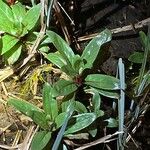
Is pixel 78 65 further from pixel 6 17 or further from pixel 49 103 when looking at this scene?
pixel 6 17

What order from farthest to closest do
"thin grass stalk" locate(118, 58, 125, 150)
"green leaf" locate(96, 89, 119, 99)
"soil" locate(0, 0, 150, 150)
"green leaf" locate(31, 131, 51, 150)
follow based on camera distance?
Result: "soil" locate(0, 0, 150, 150)
"green leaf" locate(96, 89, 119, 99)
"green leaf" locate(31, 131, 51, 150)
"thin grass stalk" locate(118, 58, 125, 150)

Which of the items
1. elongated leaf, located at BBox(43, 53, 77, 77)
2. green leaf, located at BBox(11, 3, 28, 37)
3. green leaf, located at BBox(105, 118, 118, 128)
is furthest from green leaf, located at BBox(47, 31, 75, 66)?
green leaf, located at BBox(105, 118, 118, 128)

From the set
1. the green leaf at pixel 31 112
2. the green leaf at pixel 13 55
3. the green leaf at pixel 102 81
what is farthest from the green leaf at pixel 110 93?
the green leaf at pixel 13 55

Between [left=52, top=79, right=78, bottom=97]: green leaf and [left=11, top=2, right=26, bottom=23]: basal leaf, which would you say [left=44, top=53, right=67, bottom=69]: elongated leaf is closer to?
[left=52, top=79, right=78, bottom=97]: green leaf

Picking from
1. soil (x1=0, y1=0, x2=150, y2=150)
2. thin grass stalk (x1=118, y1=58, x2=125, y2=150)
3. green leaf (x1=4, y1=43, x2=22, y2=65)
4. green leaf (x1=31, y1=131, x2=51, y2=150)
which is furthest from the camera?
soil (x1=0, y1=0, x2=150, y2=150)

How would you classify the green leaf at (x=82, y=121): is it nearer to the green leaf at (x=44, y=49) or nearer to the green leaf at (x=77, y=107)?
the green leaf at (x=77, y=107)

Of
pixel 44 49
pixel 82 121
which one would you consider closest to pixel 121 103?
pixel 82 121

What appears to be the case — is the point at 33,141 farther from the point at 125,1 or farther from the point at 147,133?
the point at 125,1
